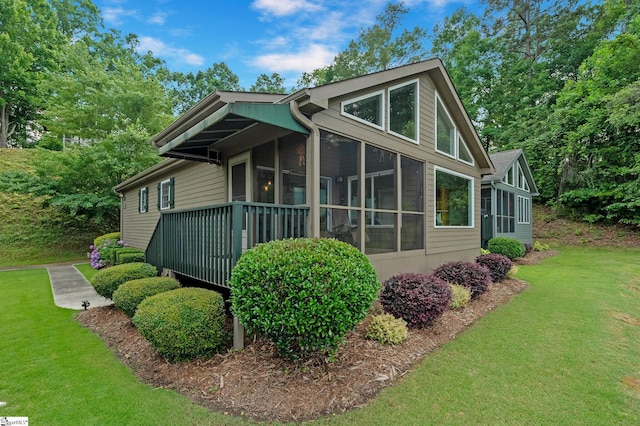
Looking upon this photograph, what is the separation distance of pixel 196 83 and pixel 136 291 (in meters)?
36.8

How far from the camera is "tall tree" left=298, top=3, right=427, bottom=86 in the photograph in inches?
1043

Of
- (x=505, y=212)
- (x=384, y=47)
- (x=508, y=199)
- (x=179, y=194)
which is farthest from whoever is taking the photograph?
(x=384, y=47)

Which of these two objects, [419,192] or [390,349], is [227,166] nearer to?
[419,192]

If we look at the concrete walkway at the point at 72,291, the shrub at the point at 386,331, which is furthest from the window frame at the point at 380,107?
the concrete walkway at the point at 72,291

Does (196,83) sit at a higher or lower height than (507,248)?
higher

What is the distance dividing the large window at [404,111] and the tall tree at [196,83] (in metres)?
33.1

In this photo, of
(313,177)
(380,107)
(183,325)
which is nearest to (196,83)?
(380,107)

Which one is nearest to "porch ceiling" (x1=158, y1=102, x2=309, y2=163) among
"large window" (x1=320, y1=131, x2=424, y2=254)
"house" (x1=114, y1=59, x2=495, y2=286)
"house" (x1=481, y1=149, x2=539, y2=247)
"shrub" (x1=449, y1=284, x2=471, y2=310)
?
"house" (x1=114, y1=59, x2=495, y2=286)

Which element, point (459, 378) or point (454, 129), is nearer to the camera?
point (459, 378)

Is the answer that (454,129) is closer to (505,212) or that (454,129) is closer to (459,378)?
(459,378)

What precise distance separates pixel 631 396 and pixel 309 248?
12.2 feet

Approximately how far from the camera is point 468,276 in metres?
6.91

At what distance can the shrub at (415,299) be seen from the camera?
4.89 m

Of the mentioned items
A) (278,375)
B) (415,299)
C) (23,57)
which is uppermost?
(23,57)
